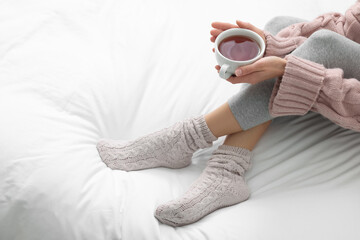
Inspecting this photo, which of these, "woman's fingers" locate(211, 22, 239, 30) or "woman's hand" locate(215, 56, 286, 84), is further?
"woman's fingers" locate(211, 22, 239, 30)

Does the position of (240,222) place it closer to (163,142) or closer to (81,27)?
(163,142)

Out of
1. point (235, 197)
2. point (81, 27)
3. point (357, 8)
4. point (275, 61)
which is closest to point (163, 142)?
point (235, 197)

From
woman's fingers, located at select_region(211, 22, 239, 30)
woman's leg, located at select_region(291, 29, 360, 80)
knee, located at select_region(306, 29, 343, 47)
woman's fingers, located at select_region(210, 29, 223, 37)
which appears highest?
woman's fingers, located at select_region(211, 22, 239, 30)

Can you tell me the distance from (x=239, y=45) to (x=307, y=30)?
10.9 inches

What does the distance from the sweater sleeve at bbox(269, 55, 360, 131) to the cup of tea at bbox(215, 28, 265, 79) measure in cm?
7

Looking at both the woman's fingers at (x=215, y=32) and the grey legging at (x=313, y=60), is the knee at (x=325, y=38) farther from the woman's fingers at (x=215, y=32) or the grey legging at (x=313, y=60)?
the woman's fingers at (x=215, y=32)

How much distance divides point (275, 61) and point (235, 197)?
1.05 feet

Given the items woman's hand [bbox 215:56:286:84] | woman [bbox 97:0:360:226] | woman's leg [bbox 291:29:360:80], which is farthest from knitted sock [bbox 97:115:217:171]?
woman's leg [bbox 291:29:360:80]

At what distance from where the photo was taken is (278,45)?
0.98 m

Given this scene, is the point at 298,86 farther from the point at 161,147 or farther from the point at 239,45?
the point at 161,147

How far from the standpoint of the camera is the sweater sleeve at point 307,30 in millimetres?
975

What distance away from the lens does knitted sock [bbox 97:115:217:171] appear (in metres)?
0.95

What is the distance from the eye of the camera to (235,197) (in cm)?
93

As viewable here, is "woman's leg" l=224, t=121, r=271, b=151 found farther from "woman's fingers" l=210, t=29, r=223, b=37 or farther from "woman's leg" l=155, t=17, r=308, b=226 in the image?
"woman's fingers" l=210, t=29, r=223, b=37
